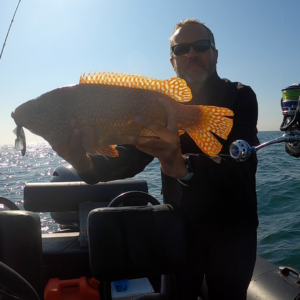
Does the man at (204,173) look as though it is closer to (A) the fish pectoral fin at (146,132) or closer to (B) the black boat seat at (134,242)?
(A) the fish pectoral fin at (146,132)

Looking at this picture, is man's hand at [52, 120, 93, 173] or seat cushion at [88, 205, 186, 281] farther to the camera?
seat cushion at [88, 205, 186, 281]

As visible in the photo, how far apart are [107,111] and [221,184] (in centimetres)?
121

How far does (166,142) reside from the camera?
6.98ft

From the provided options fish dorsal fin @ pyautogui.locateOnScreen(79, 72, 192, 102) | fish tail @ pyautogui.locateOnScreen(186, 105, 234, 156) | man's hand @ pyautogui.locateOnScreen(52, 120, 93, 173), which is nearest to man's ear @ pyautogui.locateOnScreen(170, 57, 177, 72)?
fish dorsal fin @ pyautogui.locateOnScreen(79, 72, 192, 102)

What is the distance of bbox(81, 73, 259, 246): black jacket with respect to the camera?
2443 millimetres

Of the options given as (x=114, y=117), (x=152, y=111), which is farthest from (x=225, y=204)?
(x=114, y=117)

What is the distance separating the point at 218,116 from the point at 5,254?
2.47 meters

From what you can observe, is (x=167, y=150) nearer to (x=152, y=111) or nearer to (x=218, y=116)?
(x=152, y=111)

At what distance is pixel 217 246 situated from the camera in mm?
2676

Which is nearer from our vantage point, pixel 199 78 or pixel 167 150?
pixel 167 150

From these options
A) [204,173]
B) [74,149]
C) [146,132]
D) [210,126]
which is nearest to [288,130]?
[210,126]

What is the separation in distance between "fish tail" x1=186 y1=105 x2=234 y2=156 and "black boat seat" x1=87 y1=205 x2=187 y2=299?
2.63ft

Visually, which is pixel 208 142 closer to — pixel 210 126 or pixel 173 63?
pixel 210 126

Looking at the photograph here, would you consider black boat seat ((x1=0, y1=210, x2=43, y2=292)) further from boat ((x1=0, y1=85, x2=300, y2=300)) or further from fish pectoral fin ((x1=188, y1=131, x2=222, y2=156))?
fish pectoral fin ((x1=188, y1=131, x2=222, y2=156))
